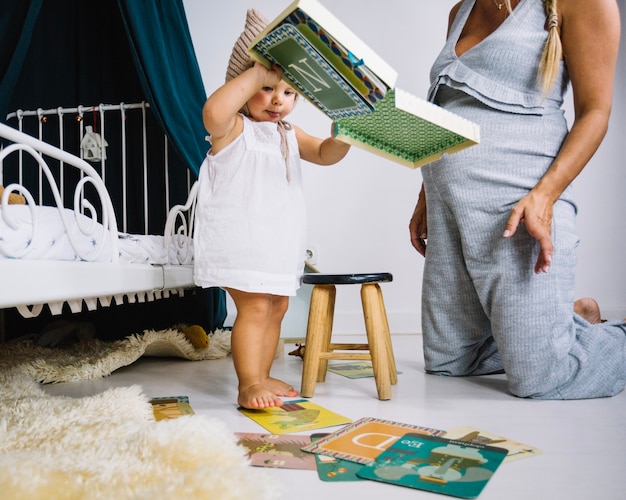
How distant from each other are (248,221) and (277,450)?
515 mm

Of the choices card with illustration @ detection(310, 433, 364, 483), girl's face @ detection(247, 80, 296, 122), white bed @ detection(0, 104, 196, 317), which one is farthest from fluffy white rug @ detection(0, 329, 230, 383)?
card with illustration @ detection(310, 433, 364, 483)

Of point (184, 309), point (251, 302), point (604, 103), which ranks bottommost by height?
point (184, 309)

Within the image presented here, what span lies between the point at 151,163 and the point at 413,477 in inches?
69.8

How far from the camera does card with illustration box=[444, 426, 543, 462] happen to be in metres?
0.85

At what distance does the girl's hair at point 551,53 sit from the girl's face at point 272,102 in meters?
0.56

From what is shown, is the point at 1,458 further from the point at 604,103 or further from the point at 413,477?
the point at 604,103

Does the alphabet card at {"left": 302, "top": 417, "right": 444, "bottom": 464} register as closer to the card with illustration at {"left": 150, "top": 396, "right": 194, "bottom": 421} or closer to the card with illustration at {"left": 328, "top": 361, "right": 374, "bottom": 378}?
the card with illustration at {"left": 150, "top": 396, "right": 194, "bottom": 421}

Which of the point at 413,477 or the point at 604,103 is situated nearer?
the point at 413,477

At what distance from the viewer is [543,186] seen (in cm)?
118

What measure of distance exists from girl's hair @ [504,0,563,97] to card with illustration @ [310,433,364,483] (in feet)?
3.06

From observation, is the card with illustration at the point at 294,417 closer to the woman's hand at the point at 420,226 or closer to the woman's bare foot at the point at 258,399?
the woman's bare foot at the point at 258,399

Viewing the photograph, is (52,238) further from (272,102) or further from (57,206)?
(272,102)

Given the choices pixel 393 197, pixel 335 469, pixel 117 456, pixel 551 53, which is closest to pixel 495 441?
pixel 335 469

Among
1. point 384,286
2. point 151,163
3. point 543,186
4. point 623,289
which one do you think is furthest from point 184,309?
point 623,289
